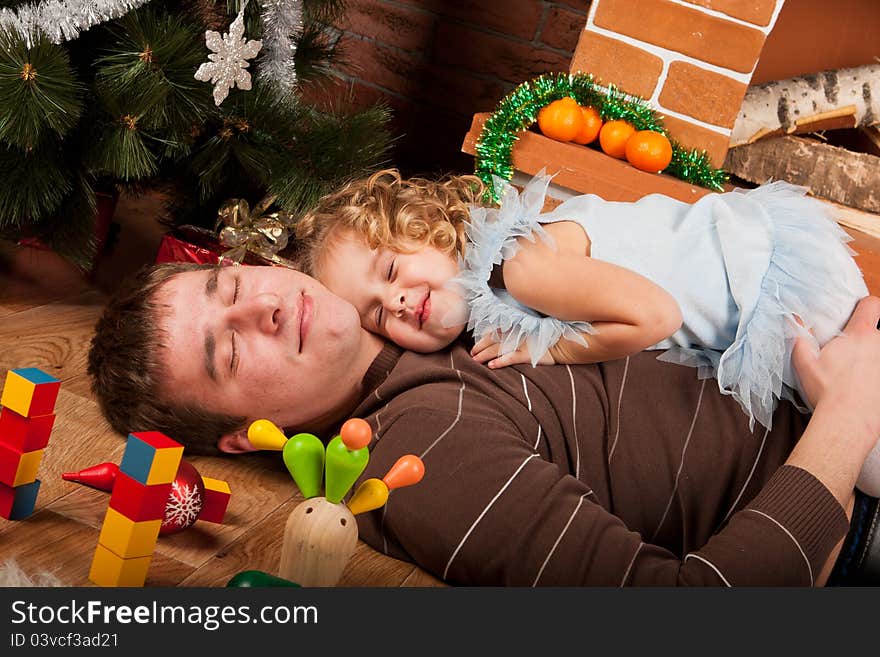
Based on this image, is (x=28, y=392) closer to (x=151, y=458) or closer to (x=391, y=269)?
(x=151, y=458)

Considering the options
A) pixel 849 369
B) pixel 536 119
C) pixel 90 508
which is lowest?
pixel 90 508

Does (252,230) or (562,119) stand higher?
(562,119)

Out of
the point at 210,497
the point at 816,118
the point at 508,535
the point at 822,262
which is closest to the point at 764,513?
the point at 508,535

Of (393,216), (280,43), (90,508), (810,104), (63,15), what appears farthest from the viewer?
(810,104)

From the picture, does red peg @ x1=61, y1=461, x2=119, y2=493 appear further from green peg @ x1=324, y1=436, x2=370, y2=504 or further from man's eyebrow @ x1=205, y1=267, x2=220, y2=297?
green peg @ x1=324, y1=436, x2=370, y2=504

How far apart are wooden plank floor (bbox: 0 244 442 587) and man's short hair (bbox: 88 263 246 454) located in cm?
7

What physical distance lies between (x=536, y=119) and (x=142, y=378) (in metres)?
1.19

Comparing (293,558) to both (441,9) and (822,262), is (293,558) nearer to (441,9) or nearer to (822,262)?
(822,262)

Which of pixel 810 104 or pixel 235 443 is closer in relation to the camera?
pixel 235 443

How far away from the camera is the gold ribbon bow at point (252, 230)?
1.87 metres

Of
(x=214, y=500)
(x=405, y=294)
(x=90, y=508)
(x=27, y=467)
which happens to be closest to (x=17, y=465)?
(x=27, y=467)

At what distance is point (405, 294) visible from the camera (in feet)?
4.56

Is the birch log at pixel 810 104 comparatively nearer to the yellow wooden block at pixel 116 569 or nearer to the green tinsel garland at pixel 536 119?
the green tinsel garland at pixel 536 119

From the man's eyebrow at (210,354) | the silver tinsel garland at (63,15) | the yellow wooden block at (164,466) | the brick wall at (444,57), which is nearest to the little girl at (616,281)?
the man's eyebrow at (210,354)
